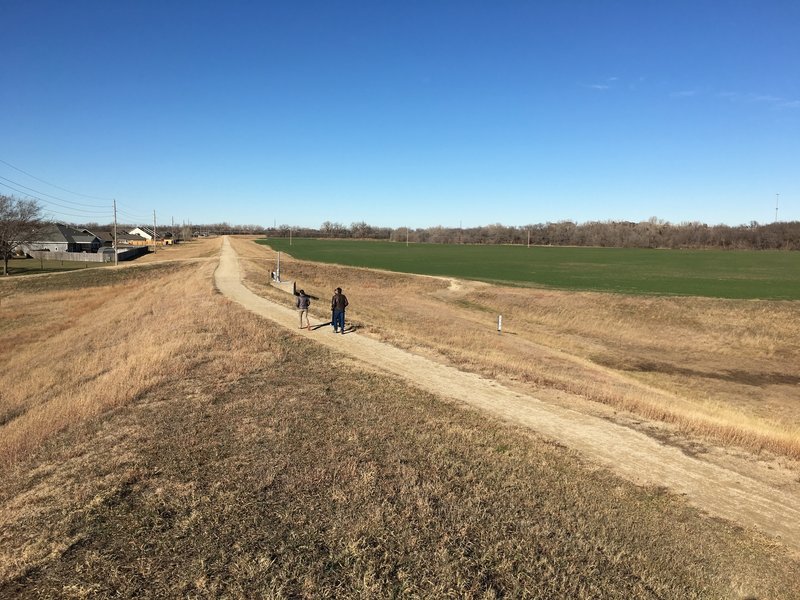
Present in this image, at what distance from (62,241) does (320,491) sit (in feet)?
332

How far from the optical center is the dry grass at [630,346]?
45.5 feet

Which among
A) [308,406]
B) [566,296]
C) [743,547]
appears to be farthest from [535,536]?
[566,296]

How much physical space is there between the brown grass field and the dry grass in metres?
0.32

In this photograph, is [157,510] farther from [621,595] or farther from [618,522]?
[618,522]

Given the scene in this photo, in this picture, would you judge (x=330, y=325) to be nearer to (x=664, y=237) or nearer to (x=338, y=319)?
(x=338, y=319)

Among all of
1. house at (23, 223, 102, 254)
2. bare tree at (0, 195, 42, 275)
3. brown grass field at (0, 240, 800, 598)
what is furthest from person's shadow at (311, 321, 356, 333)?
house at (23, 223, 102, 254)

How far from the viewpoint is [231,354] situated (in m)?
15.3

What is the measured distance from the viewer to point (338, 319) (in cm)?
2000

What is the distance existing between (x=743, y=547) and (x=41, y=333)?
3346 centimetres

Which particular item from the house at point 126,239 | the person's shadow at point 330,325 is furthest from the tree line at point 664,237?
the person's shadow at point 330,325

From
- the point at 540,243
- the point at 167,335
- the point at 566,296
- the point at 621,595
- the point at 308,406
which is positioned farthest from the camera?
the point at 540,243

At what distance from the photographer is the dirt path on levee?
7.04 metres

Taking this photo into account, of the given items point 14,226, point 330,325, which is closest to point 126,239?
point 14,226

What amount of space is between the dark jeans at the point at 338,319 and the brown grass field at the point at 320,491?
2.95 m
